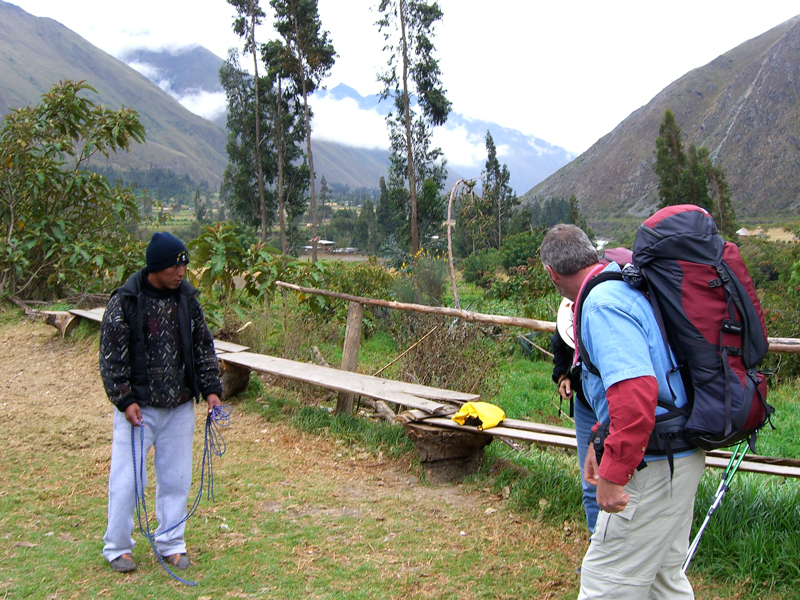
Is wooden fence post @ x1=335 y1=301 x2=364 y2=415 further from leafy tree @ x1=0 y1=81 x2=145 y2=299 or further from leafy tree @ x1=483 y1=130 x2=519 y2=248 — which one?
leafy tree @ x1=483 y1=130 x2=519 y2=248

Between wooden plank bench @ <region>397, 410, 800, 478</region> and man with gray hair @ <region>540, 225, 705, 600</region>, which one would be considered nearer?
man with gray hair @ <region>540, 225, 705, 600</region>

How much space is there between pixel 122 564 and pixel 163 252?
152cm

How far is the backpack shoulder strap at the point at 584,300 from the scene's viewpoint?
6.60 feet

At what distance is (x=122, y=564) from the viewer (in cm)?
300

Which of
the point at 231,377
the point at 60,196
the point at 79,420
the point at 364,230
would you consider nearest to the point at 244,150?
the point at 60,196

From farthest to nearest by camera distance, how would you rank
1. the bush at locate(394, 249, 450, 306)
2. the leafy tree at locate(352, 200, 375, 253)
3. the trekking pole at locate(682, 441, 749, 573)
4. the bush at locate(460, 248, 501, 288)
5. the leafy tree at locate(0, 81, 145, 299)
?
the leafy tree at locate(352, 200, 375, 253)
the bush at locate(460, 248, 501, 288)
the bush at locate(394, 249, 450, 306)
the leafy tree at locate(0, 81, 145, 299)
the trekking pole at locate(682, 441, 749, 573)

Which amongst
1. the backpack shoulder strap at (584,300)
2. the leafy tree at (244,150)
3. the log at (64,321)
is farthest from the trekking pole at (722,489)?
the leafy tree at (244,150)

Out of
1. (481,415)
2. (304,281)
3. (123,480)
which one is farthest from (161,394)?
(304,281)

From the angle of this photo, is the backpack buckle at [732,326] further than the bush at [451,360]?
No

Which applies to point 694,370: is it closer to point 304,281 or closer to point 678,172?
point 304,281

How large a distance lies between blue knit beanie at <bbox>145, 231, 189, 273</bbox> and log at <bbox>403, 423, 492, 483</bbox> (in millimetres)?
1978

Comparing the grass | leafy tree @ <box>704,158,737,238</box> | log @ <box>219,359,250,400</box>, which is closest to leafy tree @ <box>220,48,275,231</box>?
log @ <box>219,359,250,400</box>

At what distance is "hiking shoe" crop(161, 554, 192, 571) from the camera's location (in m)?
3.08

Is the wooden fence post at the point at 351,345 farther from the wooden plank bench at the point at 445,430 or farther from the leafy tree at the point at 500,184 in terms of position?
the leafy tree at the point at 500,184
